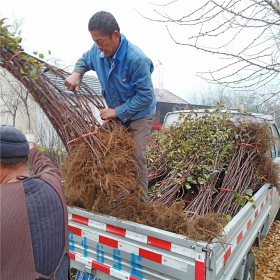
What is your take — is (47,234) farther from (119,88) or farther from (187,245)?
(119,88)

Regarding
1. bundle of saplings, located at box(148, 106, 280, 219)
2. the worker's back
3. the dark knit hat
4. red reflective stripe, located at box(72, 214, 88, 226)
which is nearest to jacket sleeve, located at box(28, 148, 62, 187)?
the worker's back

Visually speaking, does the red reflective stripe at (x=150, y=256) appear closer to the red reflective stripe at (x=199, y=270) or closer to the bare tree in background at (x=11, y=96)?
the red reflective stripe at (x=199, y=270)

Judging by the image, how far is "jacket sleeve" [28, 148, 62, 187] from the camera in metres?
1.48

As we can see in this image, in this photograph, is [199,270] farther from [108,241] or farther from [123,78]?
[123,78]

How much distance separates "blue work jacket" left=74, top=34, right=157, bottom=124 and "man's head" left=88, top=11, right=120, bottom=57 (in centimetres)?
8

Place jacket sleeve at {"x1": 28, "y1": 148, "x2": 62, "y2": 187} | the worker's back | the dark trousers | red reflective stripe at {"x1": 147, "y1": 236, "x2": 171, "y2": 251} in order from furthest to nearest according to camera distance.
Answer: the dark trousers, red reflective stripe at {"x1": 147, "y1": 236, "x2": 171, "y2": 251}, jacket sleeve at {"x1": 28, "y1": 148, "x2": 62, "y2": 187}, the worker's back

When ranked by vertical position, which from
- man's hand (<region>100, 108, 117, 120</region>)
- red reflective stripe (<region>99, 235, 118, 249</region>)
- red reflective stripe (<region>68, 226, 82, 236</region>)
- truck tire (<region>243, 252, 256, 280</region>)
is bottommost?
→ truck tire (<region>243, 252, 256, 280</region>)

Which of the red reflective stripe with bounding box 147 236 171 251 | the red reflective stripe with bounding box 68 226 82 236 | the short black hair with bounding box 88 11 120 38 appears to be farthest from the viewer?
the red reflective stripe with bounding box 68 226 82 236

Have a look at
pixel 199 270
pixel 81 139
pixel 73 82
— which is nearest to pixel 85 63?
pixel 73 82

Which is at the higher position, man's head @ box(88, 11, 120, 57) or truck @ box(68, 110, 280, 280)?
man's head @ box(88, 11, 120, 57)

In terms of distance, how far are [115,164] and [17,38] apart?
118 centimetres

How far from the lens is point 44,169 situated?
1707mm

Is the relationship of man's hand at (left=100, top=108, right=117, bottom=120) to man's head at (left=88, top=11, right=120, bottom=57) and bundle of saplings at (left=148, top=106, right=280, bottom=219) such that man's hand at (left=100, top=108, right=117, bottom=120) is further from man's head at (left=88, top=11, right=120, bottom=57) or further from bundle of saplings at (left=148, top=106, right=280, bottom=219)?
bundle of saplings at (left=148, top=106, right=280, bottom=219)

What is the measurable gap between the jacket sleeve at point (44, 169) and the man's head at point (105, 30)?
1.00 meters
